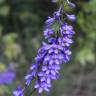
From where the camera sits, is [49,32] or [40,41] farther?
[40,41]

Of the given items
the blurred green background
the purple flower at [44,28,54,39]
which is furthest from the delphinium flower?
the blurred green background

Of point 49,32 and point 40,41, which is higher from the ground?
point 40,41

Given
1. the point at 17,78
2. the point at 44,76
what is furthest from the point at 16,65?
the point at 44,76

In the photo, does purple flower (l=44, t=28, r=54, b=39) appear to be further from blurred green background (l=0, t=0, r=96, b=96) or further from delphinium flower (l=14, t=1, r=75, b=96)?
blurred green background (l=0, t=0, r=96, b=96)

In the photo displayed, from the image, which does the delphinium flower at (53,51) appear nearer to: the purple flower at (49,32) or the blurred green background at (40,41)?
the purple flower at (49,32)

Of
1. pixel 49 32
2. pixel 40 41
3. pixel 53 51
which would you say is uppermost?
pixel 40 41

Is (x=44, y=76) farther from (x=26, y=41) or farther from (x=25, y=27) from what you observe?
(x=25, y=27)

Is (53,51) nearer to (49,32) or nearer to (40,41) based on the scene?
(49,32)

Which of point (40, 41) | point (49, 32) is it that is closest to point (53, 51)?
point (49, 32)

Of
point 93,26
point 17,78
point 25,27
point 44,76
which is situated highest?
point 25,27

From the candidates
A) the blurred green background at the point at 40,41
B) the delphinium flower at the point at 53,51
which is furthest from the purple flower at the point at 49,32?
the blurred green background at the point at 40,41
